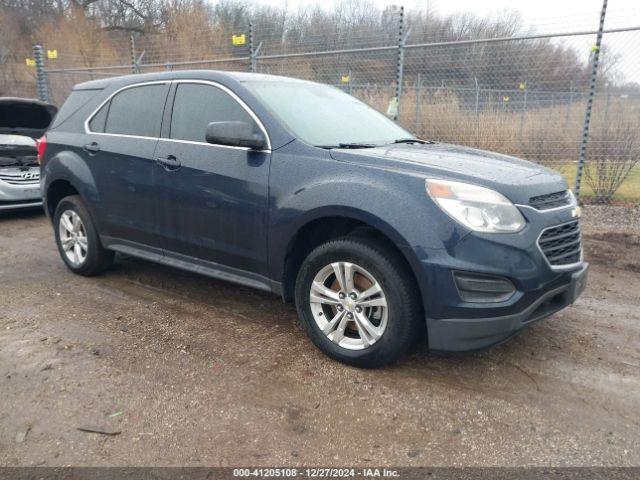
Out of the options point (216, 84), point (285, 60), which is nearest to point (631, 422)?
point (216, 84)

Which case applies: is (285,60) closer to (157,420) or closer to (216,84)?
(216,84)

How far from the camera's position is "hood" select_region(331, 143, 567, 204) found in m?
2.87

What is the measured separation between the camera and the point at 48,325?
147 inches

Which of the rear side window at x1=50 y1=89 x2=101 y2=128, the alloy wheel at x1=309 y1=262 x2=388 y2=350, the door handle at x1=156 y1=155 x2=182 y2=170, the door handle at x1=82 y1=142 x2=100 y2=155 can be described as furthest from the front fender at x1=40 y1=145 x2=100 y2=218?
the alloy wheel at x1=309 y1=262 x2=388 y2=350

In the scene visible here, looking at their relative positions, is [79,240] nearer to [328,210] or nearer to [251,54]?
[328,210]

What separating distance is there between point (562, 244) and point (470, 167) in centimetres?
70

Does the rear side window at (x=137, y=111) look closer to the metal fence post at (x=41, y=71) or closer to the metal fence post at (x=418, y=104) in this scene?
the metal fence post at (x=418, y=104)

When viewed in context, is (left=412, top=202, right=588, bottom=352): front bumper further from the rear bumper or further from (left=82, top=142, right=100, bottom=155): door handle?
(left=82, top=142, right=100, bottom=155): door handle

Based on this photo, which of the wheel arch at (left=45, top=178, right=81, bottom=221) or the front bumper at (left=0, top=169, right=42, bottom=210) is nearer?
the wheel arch at (left=45, top=178, right=81, bottom=221)

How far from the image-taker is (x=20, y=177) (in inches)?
287

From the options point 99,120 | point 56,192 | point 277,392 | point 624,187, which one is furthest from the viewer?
point 624,187

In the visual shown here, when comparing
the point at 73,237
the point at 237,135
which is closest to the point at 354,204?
the point at 237,135

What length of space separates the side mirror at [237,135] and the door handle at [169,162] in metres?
0.53

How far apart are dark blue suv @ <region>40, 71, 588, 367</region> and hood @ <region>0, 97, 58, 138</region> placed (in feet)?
12.2
